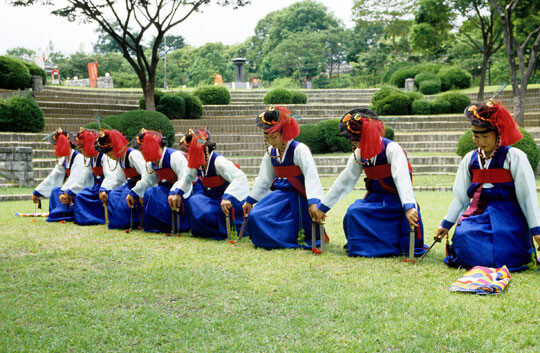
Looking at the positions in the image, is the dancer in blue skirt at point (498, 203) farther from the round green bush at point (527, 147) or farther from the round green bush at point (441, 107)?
the round green bush at point (441, 107)

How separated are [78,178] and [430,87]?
21.0 metres

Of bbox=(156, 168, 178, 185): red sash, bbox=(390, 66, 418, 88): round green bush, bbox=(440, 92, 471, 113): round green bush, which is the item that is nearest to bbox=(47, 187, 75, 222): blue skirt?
bbox=(156, 168, 178, 185): red sash

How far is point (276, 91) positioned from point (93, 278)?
1991 cm

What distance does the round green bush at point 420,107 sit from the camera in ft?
67.6

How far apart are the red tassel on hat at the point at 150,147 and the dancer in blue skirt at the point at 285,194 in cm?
166

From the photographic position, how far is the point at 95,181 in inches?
318

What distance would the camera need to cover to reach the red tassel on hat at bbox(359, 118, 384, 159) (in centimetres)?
487

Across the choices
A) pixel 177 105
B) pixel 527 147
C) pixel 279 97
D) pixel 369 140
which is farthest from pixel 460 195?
pixel 279 97

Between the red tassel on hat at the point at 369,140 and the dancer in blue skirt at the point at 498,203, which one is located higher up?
the red tassel on hat at the point at 369,140

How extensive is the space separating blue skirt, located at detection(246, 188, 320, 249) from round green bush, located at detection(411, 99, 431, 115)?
1618 cm

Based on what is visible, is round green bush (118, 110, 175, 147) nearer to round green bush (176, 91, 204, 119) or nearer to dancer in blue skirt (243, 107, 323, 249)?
round green bush (176, 91, 204, 119)

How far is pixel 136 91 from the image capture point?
28078 millimetres

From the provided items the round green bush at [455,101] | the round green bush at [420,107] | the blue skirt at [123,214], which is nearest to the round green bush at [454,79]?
the round green bush at [455,101]

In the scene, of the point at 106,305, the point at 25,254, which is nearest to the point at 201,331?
the point at 106,305
